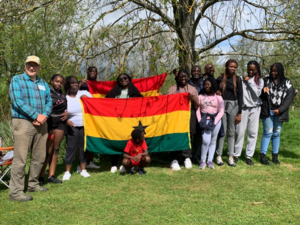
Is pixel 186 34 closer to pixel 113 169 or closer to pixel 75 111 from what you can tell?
pixel 75 111

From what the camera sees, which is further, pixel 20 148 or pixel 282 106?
pixel 282 106

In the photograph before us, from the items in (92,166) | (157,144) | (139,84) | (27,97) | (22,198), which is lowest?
(92,166)

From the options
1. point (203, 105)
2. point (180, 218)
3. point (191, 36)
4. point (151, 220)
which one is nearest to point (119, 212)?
point (151, 220)

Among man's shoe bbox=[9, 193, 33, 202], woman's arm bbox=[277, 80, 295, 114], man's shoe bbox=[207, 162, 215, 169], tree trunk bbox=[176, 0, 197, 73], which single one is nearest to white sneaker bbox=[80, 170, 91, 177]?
man's shoe bbox=[9, 193, 33, 202]

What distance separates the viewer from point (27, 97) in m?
4.13

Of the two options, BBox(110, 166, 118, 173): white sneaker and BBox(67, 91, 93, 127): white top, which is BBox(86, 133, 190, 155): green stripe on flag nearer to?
BBox(110, 166, 118, 173): white sneaker

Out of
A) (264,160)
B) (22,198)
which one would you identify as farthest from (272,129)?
(22,198)

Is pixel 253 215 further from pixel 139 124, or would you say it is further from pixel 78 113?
pixel 78 113

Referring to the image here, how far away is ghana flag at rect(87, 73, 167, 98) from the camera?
6410 mm

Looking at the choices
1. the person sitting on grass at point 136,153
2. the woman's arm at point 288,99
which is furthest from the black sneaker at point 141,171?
the woman's arm at point 288,99

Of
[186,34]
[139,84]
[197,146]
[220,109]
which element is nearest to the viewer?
[220,109]

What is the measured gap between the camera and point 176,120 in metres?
5.79

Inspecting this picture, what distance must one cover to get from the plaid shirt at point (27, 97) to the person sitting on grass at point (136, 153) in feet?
5.67

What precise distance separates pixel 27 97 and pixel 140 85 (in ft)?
9.63
